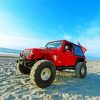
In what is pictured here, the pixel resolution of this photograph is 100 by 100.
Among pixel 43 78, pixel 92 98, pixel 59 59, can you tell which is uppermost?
pixel 59 59

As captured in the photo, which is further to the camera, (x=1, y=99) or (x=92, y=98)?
(x=92, y=98)

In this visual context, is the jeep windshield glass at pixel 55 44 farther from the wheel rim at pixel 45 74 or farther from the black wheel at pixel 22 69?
the wheel rim at pixel 45 74

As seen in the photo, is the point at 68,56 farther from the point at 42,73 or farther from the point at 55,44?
the point at 42,73

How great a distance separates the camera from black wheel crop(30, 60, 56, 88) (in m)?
6.27

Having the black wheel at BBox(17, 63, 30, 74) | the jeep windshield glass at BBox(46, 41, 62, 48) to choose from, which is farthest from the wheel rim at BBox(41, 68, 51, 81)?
the black wheel at BBox(17, 63, 30, 74)

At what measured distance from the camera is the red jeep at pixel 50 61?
6426mm

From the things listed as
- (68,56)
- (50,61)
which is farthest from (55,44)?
(50,61)

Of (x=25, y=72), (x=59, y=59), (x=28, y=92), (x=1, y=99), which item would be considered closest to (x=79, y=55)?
(x=59, y=59)

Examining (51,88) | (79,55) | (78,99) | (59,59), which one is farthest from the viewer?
(79,55)

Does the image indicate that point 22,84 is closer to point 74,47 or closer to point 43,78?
point 43,78

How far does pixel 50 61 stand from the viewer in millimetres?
6934

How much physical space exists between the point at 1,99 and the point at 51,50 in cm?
372

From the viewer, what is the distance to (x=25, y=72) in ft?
29.7

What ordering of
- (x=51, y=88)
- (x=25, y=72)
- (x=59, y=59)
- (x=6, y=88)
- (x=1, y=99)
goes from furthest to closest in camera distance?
(x=25, y=72), (x=59, y=59), (x=51, y=88), (x=6, y=88), (x=1, y=99)
